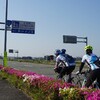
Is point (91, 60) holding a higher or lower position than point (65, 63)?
higher

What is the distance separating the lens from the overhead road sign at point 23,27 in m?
35.4

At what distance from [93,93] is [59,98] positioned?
182cm

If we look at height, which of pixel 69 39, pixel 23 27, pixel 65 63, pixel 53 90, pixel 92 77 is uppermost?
pixel 69 39

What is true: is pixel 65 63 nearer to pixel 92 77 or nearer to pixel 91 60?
pixel 91 60

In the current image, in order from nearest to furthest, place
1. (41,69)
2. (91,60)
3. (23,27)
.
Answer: (91,60) → (23,27) → (41,69)

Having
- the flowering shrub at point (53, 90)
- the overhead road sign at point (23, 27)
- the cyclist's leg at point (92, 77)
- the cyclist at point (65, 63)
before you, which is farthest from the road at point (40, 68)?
the cyclist's leg at point (92, 77)

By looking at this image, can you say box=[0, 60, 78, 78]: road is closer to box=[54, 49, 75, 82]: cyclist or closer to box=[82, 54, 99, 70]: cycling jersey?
box=[54, 49, 75, 82]: cyclist

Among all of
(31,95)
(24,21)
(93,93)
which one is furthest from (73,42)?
(93,93)

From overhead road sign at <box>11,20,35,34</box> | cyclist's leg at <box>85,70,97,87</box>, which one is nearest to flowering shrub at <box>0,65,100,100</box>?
cyclist's leg at <box>85,70,97,87</box>

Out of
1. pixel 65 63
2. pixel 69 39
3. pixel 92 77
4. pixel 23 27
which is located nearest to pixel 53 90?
pixel 92 77

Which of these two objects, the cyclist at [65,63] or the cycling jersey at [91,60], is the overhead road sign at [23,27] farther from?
the cycling jersey at [91,60]

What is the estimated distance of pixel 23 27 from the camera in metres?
36.9

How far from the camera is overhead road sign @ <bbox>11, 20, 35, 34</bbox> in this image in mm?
→ 35356

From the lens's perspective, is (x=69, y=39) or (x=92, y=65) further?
(x=69, y=39)
